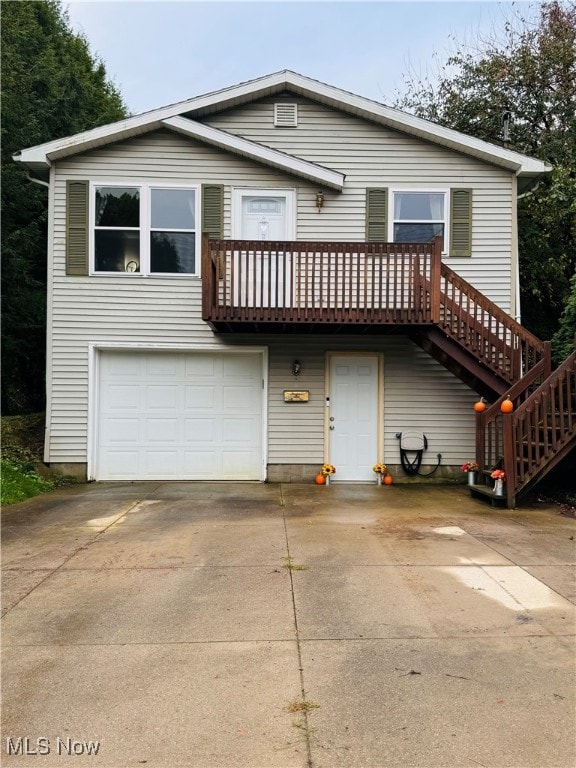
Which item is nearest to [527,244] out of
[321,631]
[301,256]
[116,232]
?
[301,256]

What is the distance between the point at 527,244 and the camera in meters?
13.3

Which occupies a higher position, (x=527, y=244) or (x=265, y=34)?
(x=265, y=34)

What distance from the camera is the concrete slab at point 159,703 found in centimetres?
243

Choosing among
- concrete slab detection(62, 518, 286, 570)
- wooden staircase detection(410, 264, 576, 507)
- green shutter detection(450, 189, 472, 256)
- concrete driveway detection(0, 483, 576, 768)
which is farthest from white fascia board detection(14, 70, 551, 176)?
concrete slab detection(62, 518, 286, 570)

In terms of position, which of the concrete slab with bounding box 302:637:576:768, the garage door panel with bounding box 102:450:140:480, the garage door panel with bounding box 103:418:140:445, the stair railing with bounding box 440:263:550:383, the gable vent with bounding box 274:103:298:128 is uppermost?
the gable vent with bounding box 274:103:298:128

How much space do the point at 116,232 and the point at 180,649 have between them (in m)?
7.68

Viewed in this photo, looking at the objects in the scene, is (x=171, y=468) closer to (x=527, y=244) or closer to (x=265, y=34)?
(x=527, y=244)

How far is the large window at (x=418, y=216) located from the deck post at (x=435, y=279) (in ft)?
5.22

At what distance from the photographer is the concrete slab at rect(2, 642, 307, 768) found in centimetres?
243

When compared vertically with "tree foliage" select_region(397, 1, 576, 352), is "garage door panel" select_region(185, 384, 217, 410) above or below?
below

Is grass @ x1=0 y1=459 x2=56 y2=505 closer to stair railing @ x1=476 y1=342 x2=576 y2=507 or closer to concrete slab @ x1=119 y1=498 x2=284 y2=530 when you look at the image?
concrete slab @ x1=119 y1=498 x2=284 y2=530

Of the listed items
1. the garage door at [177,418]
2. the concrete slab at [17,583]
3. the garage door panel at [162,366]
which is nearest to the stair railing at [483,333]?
the garage door at [177,418]

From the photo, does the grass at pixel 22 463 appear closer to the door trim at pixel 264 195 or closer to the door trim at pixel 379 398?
the door trim at pixel 379 398
